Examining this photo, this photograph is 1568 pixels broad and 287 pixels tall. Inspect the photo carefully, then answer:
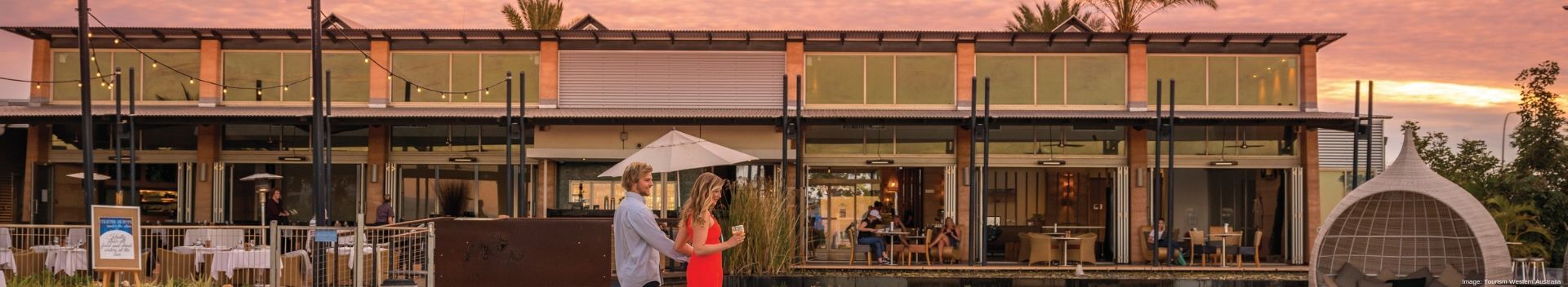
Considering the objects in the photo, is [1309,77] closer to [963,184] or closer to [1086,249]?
[1086,249]

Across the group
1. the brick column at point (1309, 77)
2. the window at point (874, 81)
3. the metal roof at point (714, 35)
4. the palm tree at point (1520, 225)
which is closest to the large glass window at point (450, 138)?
the metal roof at point (714, 35)

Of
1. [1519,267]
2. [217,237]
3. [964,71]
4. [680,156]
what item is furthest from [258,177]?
[1519,267]

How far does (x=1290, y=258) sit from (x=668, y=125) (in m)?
10.4

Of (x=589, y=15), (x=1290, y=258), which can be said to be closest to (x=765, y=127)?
(x=589, y=15)

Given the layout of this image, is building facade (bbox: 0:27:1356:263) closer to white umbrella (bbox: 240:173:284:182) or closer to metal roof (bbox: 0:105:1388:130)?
metal roof (bbox: 0:105:1388:130)

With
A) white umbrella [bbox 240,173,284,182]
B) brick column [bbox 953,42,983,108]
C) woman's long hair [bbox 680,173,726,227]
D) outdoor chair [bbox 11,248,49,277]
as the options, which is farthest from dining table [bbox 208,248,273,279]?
brick column [bbox 953,42,983,108]

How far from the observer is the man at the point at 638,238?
7633 millimetres

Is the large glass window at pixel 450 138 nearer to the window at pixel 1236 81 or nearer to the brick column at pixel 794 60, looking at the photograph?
the brick column at pixel 794 60

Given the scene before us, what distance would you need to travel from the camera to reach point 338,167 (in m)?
24.0

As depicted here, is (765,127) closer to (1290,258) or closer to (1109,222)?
(1109,222)

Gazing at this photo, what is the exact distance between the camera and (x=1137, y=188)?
22.9 metres

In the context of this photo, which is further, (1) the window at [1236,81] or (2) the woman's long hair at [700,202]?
(1) the window at [1236,81]

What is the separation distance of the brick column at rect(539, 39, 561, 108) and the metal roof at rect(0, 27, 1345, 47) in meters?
0.18

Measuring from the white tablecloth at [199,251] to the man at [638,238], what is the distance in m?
9.49
